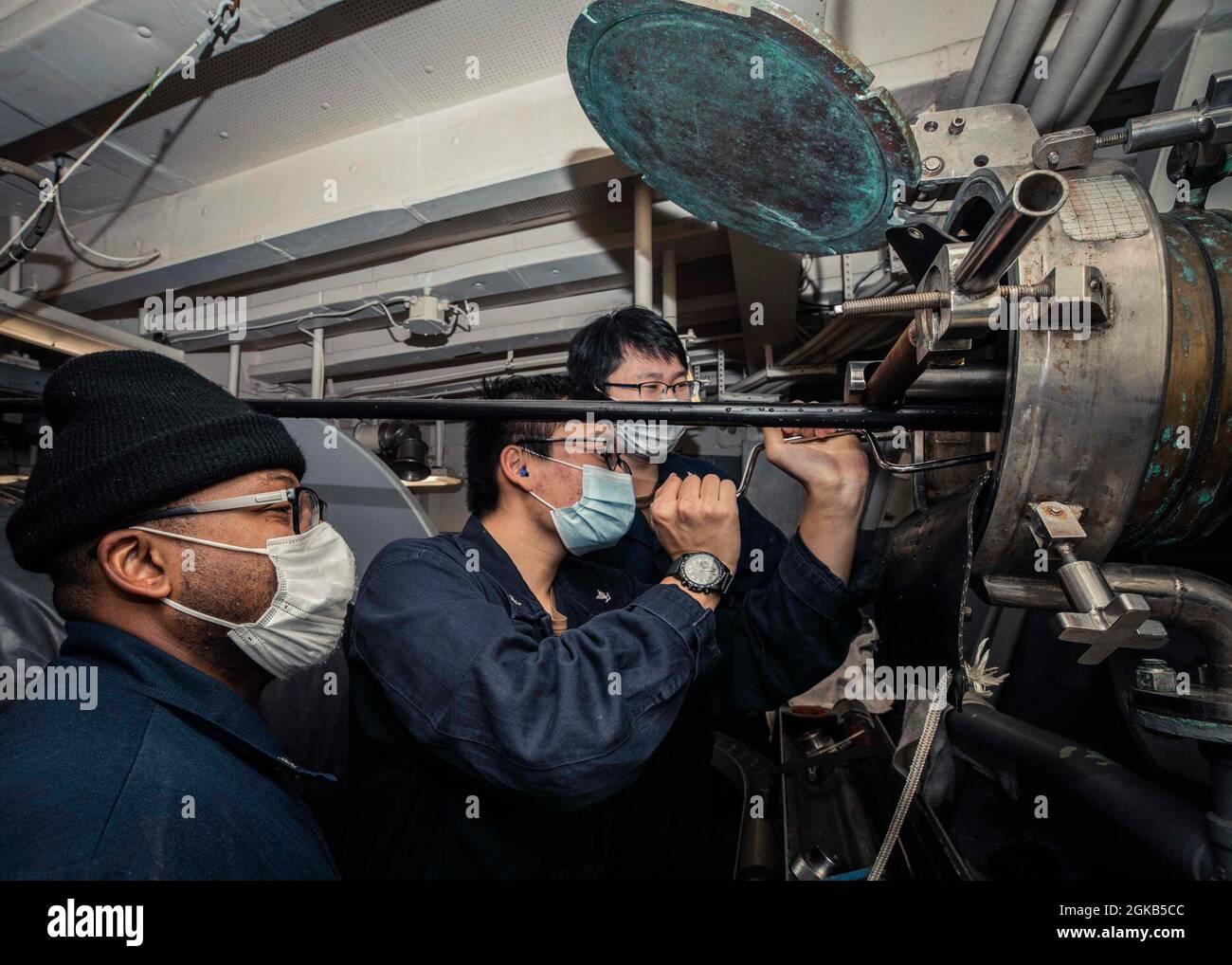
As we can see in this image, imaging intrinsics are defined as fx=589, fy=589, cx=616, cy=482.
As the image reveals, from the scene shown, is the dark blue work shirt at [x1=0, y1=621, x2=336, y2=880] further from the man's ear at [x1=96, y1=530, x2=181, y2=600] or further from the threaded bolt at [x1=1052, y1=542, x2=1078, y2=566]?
the threaded bolt at [x1=1052, y1=542, x2=1078, y2=566]

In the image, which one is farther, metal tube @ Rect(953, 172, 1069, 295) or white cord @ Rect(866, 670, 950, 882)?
white cord @ Rect(866, 670, 950, 882)

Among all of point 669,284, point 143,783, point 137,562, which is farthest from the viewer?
point 669,284

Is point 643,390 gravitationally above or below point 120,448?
above

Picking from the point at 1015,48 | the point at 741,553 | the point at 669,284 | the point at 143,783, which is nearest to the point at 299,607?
the point at 143,783

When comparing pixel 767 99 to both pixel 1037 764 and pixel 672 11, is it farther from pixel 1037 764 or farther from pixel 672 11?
pixel 1037 764

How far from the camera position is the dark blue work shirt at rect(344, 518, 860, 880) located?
2.99 ft

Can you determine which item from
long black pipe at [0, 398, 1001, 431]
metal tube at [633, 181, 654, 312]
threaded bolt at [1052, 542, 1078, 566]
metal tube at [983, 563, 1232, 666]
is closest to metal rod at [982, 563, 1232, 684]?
metal tube at [983, 563, 1232, 666]

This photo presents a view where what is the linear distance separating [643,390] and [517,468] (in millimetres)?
676

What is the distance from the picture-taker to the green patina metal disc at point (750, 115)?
0.94m

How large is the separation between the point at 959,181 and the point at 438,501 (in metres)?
8.12

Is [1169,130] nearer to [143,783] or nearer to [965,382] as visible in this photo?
[965,382]

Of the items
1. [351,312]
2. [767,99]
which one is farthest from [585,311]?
[767,99]

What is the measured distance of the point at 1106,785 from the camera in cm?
126

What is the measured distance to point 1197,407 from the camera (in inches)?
26.0
